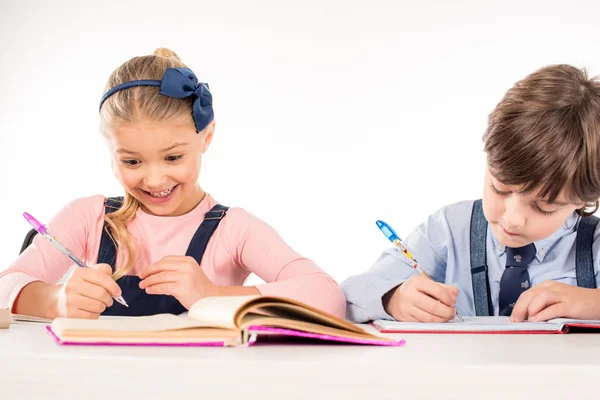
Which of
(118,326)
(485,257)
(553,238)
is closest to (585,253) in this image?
(553,238)

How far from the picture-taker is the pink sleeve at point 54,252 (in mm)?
1302

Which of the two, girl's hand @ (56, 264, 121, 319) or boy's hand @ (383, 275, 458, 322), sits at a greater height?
girl's hand @ (56, 264, 121, 319)

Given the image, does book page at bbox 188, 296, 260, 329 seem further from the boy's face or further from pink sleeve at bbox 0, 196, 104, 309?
the boy's face

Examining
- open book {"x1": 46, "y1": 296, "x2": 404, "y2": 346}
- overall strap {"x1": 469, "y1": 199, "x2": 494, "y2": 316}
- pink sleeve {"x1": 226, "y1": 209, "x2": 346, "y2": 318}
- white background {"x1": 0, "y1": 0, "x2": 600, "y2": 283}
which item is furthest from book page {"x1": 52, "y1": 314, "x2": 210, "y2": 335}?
white background {"x1": 0, "y1": 0, "x2": 600, "y2": 283}

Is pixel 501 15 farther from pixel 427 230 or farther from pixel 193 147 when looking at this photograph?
pixel 193 147

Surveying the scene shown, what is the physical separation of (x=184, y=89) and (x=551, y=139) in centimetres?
74

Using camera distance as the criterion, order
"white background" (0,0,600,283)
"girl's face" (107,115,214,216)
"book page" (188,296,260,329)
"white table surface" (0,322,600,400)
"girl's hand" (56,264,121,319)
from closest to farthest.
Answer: "white table surface" (0,322,600,400) → "book page" (188,296,260,329) → "girl's hand" (56,264,121,319) → "girl's face" (107,115,214,216) → "white background" (0,0,600,283)

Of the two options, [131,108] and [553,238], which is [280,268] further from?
[553,238]

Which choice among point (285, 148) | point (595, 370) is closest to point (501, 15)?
point (285, 148)

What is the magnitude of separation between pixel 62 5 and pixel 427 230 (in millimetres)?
2742

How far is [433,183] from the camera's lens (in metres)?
3.53

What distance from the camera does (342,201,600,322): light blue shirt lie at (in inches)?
58.4

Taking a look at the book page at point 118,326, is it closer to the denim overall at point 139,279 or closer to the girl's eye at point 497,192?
the denim overall at point 139,279

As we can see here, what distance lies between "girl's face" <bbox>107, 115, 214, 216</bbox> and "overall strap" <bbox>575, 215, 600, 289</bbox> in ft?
2.71
